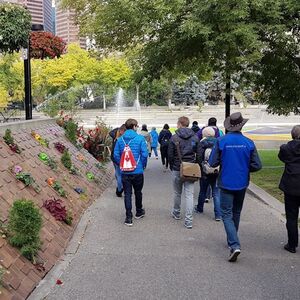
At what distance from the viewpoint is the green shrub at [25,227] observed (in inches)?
191

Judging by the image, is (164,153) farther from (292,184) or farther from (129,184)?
(292,184)

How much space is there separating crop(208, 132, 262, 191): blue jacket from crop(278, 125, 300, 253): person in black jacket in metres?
0.50

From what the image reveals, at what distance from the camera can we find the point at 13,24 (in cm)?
1030

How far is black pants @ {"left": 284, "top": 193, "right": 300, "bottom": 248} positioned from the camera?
5.95 m

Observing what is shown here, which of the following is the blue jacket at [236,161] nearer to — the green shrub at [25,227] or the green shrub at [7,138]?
the green shrub at [25,227]

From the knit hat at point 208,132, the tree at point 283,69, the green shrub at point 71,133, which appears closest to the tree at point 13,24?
the green shrub at point 71,133

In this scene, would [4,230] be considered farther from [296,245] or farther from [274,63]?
[274,63]

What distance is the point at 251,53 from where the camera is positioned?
10867 mm

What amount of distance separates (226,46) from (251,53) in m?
0.61

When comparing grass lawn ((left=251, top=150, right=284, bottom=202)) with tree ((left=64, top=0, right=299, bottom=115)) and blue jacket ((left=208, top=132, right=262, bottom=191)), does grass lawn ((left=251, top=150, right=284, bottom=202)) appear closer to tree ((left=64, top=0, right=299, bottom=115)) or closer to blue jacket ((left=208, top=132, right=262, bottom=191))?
tree ((left=64, top=0, right=299, bottom=115))

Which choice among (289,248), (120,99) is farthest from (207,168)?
(120,99)

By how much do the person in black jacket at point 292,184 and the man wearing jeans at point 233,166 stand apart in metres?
0.49

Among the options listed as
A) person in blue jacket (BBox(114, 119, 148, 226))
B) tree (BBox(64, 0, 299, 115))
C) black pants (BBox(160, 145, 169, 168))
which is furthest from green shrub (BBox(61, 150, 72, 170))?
black pants (BBox(160, 145, 169, 168))

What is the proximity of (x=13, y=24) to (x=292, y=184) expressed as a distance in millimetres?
7329
